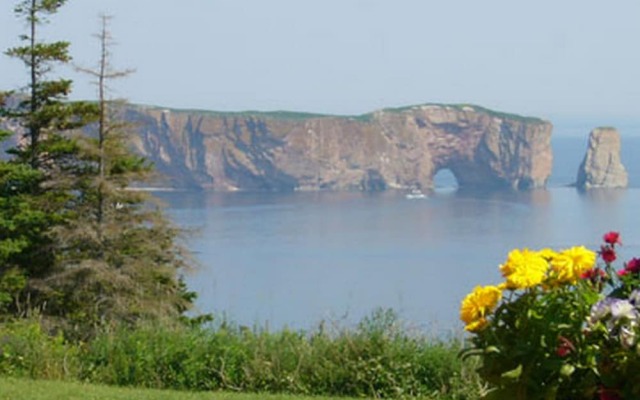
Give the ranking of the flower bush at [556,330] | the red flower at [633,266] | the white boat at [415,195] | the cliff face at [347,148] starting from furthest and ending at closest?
the cliff face at [347,148]
the white boat at [415,195]
the red flower at [633,266]
the flower bush at [556,330]

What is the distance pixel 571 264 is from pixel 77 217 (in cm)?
1388

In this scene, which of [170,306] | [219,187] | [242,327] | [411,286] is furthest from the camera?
[219,187]

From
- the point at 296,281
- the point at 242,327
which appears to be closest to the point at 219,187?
the point at 296,281

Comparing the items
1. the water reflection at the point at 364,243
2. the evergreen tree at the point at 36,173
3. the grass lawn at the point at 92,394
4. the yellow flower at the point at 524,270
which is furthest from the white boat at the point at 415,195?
the yellow flower at the point at 524,270

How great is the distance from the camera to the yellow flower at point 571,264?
12.4 ft

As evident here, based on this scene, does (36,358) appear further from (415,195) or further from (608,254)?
(415,195)

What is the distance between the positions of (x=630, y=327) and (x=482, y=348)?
531mm

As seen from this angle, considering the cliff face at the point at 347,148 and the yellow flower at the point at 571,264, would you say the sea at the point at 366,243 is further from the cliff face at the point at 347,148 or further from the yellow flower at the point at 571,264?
the cliff face at the point at 347,148

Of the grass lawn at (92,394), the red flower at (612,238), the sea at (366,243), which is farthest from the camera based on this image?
the sea at (366,243)

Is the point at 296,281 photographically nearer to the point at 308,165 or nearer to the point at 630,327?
the point at 630,327

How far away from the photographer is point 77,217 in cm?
1683

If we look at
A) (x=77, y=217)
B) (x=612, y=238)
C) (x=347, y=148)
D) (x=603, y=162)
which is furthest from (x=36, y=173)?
(x=603, y=162)

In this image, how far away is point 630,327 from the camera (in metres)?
3.50

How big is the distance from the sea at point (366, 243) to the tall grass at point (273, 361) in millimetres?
385
